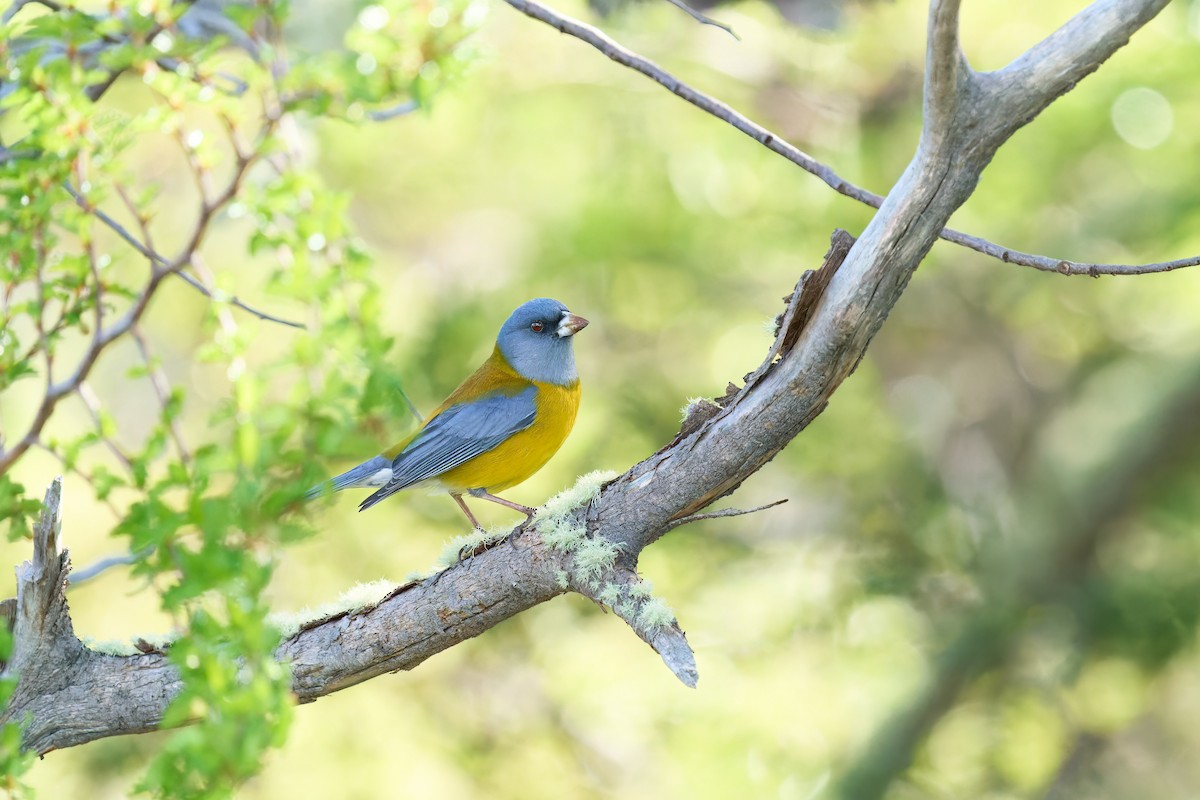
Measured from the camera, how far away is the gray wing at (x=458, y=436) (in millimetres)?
3932

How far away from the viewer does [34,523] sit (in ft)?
9.75

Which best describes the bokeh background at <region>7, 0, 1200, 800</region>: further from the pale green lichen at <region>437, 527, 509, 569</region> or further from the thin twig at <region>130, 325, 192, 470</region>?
the thin twig at <region>130, 325, 192, 470</region>

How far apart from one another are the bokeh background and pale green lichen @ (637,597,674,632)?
4.20 metres

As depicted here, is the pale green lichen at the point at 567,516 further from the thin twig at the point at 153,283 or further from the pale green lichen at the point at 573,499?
the thin twig at the point at 153,283

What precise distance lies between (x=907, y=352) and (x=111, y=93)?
6.56 meters

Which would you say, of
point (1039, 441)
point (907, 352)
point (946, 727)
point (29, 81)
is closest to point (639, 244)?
point (907, 352)

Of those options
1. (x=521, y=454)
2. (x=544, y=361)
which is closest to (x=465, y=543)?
(x=521, y=454)

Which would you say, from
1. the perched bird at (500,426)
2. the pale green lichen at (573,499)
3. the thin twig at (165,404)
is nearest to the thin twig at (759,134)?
the pale green lichen at (573,499)

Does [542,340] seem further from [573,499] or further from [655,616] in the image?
[655,616]

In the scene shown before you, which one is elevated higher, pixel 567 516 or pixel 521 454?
pixel 521 454

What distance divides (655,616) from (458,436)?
1.58 metres

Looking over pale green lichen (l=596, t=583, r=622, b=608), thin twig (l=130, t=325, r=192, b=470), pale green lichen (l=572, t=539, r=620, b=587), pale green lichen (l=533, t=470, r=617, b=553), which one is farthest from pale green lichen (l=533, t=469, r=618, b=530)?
thin twig (l=130, t=325, r=192, b=470)

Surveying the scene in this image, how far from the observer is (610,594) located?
2.69 metres

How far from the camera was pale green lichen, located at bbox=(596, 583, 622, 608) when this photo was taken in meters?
2.67
